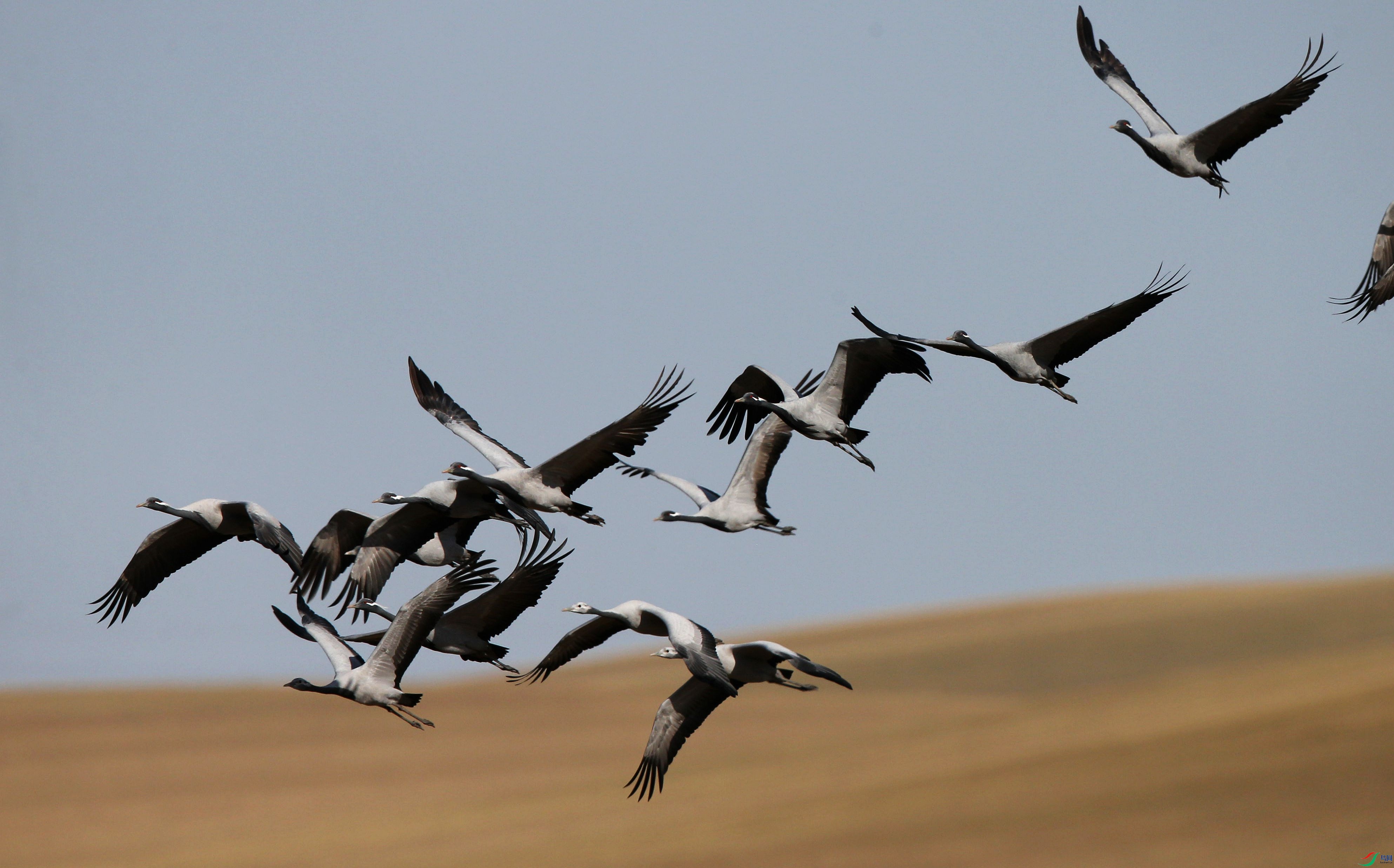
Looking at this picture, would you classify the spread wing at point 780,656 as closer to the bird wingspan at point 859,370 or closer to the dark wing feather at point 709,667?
the dark wing feather at point 709,667

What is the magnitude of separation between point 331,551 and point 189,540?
3.47 meters

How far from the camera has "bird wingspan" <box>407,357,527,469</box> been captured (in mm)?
17672

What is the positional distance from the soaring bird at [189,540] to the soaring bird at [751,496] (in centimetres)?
454

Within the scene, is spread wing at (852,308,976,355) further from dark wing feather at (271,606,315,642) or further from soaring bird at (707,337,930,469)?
dark wing feather at (271,606,315,642)

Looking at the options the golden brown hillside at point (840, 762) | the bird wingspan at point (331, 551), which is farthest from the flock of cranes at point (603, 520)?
the golden brown hillside at point (840, 762)

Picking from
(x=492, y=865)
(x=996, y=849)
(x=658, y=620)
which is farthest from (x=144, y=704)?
(x=658, y=620)

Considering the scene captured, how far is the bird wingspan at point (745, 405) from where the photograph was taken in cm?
1745

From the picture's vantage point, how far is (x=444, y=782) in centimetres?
4144

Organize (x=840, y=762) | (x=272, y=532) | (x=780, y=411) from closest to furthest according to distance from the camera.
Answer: (x=780, y=411) < (x=272, y=532) < (x=840, y=762)

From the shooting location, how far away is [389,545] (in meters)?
15.9

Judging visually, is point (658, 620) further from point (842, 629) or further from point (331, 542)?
point (842, 629)

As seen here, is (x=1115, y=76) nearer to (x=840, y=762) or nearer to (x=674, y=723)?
(x=674, y=723)

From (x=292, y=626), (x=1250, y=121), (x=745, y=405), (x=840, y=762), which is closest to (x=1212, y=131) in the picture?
(x=1250, y=121)

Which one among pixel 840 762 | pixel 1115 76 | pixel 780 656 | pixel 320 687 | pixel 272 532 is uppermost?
pixel 1115 76
